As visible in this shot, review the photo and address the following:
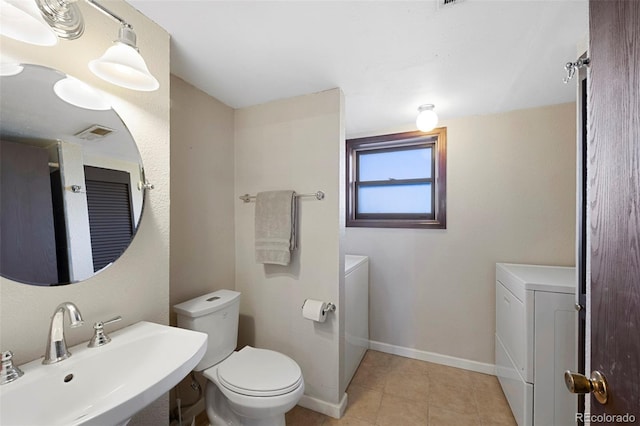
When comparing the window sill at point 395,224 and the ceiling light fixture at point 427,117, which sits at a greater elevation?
the ceiling light fixture at point 427,117

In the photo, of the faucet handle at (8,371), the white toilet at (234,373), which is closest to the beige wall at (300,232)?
the white toilet at (234,373)

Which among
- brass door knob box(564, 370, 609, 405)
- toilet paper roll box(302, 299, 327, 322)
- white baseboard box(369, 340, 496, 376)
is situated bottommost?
white baseboard box(369, 340, 496, 376)

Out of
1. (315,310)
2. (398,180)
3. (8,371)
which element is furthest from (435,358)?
(8,371)

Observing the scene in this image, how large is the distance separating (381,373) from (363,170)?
1865 mm

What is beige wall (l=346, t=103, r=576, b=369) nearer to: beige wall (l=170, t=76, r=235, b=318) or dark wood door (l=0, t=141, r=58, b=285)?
beige wall (l=170, t=76, r=235, b=318)

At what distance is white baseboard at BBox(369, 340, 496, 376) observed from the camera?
2.00 m

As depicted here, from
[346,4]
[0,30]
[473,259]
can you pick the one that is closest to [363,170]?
[473,259]

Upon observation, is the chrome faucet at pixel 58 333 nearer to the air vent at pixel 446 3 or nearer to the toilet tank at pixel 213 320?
the toilet tank at pixel 213 320

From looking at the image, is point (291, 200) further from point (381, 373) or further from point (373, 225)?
point (381, 373)

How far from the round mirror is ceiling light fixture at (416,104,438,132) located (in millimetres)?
1836

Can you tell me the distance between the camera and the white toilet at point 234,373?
1.15 meters

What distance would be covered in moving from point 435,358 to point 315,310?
1.38 m

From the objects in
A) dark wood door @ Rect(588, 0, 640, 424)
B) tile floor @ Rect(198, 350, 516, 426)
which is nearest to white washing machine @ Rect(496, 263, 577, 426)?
tile floor @ Rect(198, 350, 516, 426)

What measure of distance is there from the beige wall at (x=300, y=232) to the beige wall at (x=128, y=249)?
74 cm
